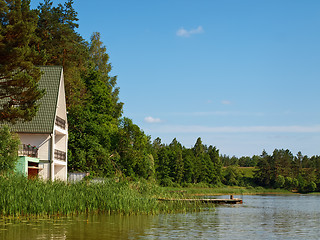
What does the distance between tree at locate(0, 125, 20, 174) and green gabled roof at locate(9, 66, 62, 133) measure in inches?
290

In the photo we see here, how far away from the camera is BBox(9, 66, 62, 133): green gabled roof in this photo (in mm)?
37125

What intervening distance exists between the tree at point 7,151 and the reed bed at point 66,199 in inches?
137

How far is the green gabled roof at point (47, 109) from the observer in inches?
1462

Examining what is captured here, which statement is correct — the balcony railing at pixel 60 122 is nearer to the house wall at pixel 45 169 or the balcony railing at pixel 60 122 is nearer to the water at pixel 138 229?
the house wall at pixel 45 169

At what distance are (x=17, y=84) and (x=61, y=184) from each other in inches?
306

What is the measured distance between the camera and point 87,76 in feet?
175

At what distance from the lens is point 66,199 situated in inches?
→ 878

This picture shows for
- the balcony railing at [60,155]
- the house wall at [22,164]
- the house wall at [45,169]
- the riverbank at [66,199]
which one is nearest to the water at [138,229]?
the riverbank at [66,199]

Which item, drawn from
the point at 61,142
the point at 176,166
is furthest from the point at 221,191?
the point at 61,142

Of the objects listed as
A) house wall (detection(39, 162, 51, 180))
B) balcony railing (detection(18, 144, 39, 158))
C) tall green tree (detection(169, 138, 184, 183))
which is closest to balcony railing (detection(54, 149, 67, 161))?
house wall (detection(39, 162, 51, 180))

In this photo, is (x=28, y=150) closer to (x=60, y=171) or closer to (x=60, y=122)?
(x=60, y=122)

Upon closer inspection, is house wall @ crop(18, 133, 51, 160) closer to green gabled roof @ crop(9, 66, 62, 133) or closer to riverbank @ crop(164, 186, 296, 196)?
green gabled roof @ crop(9, 66, 62, 133)

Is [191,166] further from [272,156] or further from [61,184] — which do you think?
[61,184]

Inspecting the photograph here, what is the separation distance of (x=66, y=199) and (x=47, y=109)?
1708cm
